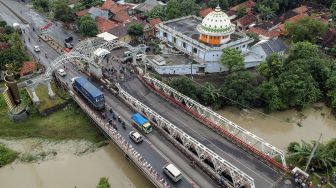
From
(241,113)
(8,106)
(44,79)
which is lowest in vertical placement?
(241,113)

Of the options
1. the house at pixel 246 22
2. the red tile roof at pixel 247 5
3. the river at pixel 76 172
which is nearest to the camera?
the river at pixel 76 172

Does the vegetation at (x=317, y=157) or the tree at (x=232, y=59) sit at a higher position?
the tree at (x=232, y=59)

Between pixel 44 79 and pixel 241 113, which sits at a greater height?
pixel 44 79

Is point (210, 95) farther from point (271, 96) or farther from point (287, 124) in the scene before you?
point (287, 124)

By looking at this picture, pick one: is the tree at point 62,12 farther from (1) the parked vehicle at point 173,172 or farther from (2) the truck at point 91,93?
(1) the parked vehicle at point 173,172

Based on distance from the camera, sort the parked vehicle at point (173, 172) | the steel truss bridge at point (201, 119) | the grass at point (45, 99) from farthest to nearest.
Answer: the grass at point (45, 99), the steel truss bridge at point (201, 119), the parked vehicle at point (173, 172)

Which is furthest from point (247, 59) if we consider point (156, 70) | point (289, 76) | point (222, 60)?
point (156, 70)

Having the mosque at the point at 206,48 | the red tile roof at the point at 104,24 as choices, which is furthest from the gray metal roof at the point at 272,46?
the red tile roof at the point at 104,24

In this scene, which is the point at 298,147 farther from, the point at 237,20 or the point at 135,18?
the point at 135,18
